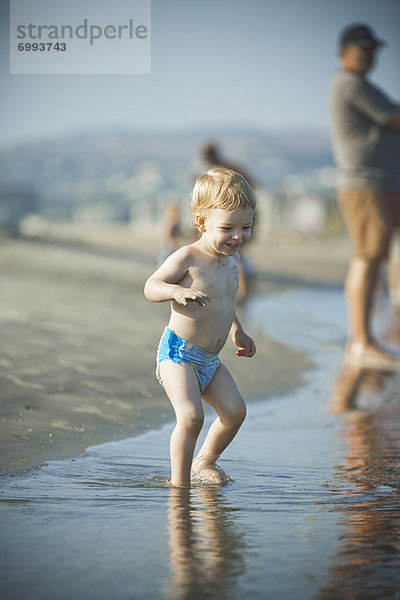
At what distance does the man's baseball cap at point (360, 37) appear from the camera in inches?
230

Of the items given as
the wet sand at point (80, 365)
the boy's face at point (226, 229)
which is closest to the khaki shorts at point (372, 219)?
the wet sand at point (80, 365)

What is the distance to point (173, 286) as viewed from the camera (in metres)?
2.95

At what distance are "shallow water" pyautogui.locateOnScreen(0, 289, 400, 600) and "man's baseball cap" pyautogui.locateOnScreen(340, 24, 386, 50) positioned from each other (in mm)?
2787

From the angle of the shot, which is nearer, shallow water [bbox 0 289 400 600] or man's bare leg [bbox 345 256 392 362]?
shallow water [bbox 0 289 400 600]

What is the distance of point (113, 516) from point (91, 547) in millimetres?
296

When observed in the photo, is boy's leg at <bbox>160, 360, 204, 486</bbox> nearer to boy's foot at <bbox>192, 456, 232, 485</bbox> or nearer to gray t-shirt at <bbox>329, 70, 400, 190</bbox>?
boy's foot at <bbox>192, 456, 232, 485</bbox>

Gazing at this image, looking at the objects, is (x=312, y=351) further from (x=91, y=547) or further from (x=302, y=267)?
(x=302, y=267)

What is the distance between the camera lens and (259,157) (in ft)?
237

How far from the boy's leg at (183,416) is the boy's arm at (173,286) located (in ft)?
0.82

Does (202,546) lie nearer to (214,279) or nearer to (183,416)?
(183,416)

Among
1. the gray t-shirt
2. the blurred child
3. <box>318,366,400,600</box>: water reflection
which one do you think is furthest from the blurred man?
the blurred child

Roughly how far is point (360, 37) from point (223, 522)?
417 centimetres

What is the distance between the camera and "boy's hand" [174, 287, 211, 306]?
2820 mm

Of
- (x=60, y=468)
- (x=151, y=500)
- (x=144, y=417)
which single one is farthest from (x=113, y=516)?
(x=144, y=417)
